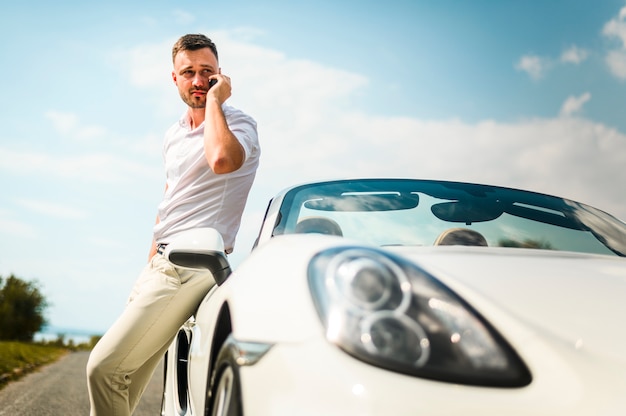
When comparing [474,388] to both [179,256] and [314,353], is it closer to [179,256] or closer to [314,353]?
[314,353]

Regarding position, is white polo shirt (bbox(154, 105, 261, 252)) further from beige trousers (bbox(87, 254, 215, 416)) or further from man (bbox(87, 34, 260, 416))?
beige trousers (bbox(87, 254, 215, 416))

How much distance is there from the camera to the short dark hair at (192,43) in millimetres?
3342

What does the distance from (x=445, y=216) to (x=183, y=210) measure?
1.19 metres

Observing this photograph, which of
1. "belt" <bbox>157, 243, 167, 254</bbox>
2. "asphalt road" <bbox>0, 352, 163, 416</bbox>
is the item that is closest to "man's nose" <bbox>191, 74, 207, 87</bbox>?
"belt" <bbox>157, 243, 167, 254</bbox>

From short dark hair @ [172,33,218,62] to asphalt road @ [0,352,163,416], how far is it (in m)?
4.85

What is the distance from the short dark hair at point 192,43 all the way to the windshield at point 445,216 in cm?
110

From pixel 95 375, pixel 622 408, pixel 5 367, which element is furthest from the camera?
pixel 5 367

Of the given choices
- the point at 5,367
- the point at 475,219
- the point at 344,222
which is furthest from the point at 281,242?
the point at 5,367

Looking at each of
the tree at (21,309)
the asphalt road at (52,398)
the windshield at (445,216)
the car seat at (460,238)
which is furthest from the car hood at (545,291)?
the tree at (21,309)

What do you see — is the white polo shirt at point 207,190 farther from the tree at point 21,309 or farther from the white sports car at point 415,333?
the tree at point 21,309

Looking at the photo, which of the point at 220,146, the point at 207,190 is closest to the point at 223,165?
the point at 220,146

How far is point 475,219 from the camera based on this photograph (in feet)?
8.87

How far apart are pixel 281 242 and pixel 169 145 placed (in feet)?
5.73

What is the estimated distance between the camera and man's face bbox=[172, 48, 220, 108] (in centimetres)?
329
